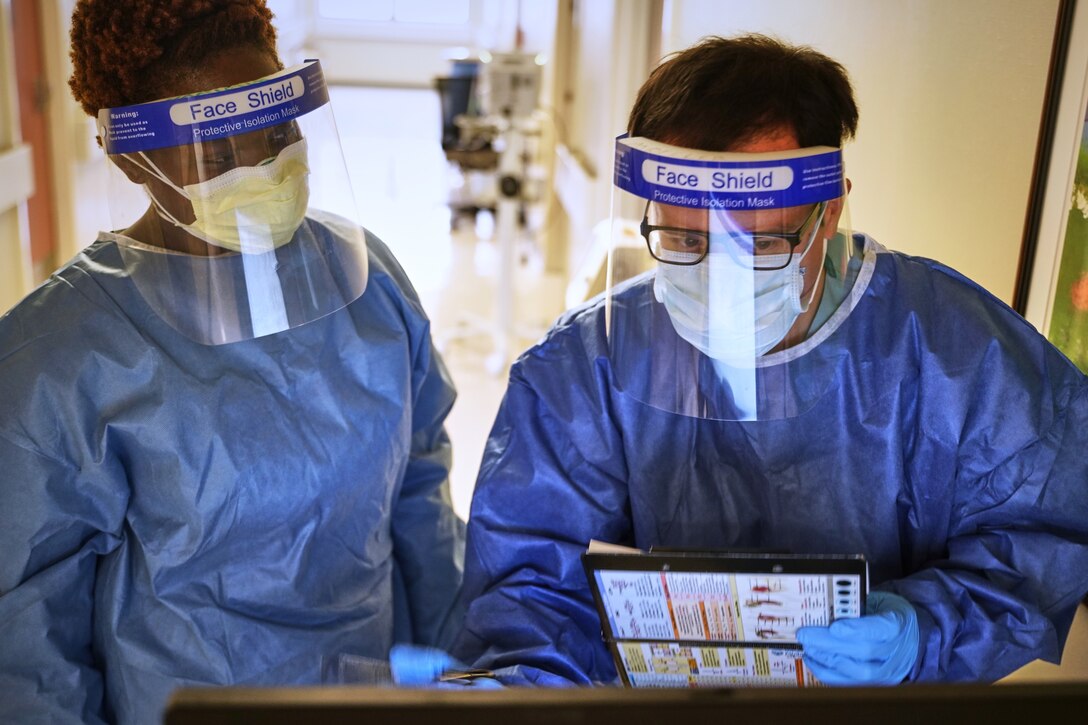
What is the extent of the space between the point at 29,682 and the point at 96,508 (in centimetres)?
21

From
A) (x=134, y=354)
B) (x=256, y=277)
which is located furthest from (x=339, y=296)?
(x=134, y=354)

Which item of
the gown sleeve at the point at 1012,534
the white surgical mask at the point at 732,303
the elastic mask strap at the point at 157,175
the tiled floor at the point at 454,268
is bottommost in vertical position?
the tiled floor at the point at 454,268

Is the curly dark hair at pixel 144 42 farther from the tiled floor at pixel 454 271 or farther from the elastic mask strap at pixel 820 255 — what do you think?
the elastic mask strap at pixel 820 255

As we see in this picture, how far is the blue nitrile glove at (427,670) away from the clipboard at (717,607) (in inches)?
6.2

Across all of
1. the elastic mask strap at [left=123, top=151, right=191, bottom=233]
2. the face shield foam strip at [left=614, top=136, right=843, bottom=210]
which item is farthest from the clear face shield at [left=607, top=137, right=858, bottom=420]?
the elastic mask strap at [left=123, top=151, right=191, bottom=233]

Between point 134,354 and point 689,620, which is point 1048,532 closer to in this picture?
point 689,620

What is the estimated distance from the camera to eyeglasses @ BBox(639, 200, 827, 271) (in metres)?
1.20

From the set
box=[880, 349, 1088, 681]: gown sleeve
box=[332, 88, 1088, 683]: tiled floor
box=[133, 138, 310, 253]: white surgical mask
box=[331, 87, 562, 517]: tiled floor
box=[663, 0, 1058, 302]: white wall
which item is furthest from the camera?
box=[331, 87, 562, 517]: tiled floor

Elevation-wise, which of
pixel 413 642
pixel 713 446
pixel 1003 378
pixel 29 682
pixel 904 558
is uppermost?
pixel 1003 378

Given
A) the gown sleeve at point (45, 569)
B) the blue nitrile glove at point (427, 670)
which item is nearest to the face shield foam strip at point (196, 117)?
the gown sleeve at point (45, 569)

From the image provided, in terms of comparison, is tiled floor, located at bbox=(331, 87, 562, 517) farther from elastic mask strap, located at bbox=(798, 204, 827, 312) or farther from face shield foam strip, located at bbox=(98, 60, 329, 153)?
elastic mask strap, located at bbox=(798, 204, 827, 312)

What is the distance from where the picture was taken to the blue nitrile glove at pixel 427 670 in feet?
3.88

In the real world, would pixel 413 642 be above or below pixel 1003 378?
below

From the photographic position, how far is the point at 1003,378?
122 cm
